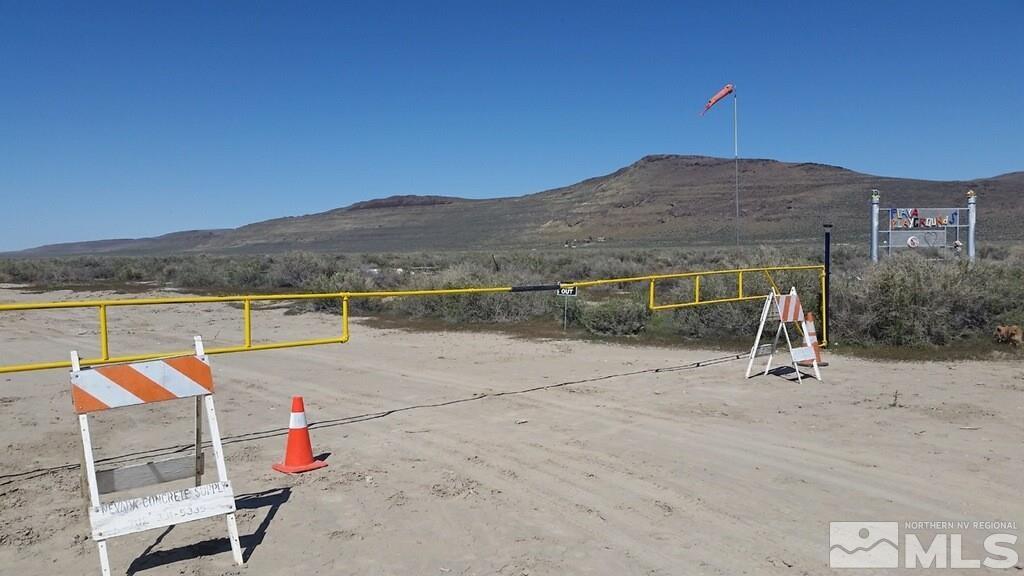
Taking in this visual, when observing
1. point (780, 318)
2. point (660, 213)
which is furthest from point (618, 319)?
point (660, 213)

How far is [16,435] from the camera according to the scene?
28.2ft

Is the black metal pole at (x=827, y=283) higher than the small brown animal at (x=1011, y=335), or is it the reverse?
the black metal pole at (x=827, y=283)

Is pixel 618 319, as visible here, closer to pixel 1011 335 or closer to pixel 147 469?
pixel 1011 335

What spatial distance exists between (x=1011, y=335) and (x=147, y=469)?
43.8ft

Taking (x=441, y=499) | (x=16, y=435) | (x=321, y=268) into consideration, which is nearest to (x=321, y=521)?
(x=441, y=499)

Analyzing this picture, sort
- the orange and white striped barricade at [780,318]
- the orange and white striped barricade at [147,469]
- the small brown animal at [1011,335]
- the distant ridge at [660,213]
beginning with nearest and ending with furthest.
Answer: the orange and white striped barricade at [147,469], the orange and white striped barricade at [780,318], the small brown animal at [1011,335], the distant ridge at [660,213]

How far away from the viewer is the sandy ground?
5.16 m

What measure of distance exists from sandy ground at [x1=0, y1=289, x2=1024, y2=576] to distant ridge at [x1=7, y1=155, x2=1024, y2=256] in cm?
5917

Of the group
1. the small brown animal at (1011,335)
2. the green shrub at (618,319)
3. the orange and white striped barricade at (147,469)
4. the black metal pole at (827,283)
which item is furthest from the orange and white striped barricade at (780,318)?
the orange and white striped barricade at (147,469)

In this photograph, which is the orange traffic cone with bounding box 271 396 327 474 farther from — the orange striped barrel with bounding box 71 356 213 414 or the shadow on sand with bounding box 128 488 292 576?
the orange striped barrel with bounding box 71 356 213 414

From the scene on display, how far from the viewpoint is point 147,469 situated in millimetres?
5371

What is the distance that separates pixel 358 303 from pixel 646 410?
16408 mm

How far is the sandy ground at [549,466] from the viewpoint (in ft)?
16.9

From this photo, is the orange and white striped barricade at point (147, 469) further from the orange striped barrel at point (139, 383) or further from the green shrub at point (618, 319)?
the green shrub at point (618, 319)
